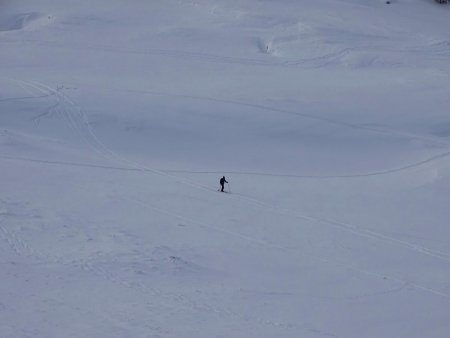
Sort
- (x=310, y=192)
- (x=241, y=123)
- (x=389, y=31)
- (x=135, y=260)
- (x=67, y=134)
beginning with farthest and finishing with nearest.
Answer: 1. (x=389, y=31)
2. (x=241, y=123)
3. (x=67, y=134)
4. (x=310, y=192)
5. (x=135, y=260)

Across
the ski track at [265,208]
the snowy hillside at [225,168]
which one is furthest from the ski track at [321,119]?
the ski track at [265,208]

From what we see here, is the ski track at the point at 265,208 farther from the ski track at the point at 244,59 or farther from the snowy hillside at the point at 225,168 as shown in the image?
the ski track at the point at 244,59

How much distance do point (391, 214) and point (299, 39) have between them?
72.5 feet

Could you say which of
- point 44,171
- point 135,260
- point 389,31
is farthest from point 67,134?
point 389,31

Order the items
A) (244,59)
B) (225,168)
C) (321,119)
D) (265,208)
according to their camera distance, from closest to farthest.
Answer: (265,208) < (225,168) < (321,119) < (244,59)

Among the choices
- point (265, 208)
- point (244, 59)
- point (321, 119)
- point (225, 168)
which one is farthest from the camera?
point (244, 59)

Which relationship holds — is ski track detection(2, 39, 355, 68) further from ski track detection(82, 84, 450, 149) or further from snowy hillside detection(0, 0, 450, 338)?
ski track detection(82, 84, 450, 149)

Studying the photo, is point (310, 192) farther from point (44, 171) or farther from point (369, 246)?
point (44, 171)

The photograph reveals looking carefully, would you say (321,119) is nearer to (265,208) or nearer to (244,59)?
(244,59)

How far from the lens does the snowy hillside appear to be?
51.4 ft

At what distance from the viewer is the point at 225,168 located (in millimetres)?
29031

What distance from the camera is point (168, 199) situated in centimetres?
2409

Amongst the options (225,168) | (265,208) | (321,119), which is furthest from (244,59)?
(265,208)

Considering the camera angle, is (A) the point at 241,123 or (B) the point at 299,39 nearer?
(A) the point at 241,123
